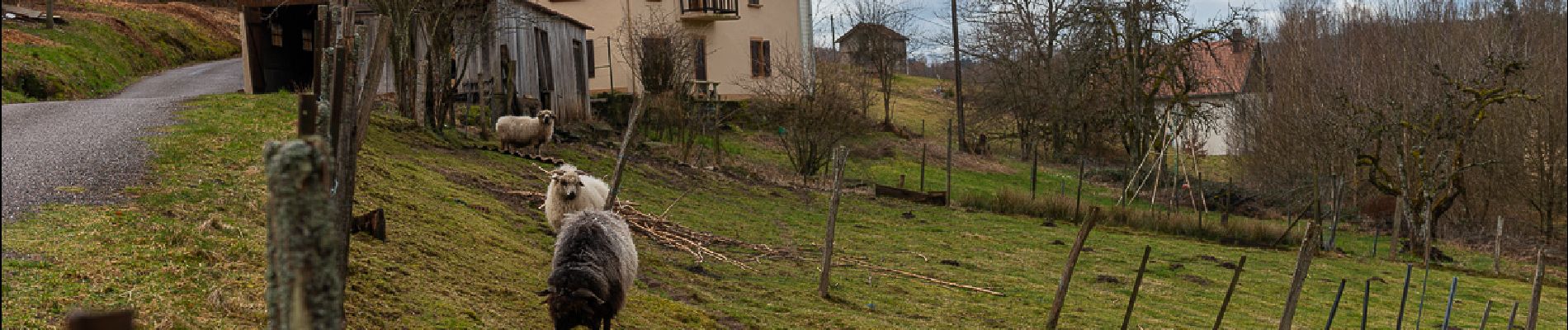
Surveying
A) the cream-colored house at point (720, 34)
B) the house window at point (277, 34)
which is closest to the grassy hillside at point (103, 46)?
the house window at point (277, 34)

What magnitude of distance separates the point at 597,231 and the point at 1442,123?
1101 inches

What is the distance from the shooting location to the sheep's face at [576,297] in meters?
8.66

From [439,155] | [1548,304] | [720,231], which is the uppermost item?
[439,155]

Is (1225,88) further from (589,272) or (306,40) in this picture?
(589,272)

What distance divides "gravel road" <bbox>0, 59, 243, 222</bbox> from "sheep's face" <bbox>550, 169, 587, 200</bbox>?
164 inches

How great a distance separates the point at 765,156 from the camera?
36.0 meters

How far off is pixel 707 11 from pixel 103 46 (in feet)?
64.1

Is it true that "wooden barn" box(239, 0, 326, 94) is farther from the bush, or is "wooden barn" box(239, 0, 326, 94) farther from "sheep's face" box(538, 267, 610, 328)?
"sheep's face" box(538, 267, 610, 328)

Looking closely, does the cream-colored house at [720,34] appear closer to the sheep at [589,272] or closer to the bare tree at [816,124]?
the bare tree at [816,124]

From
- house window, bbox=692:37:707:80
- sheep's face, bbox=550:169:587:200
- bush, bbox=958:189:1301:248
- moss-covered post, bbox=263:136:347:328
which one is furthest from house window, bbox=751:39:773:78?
moss-covered post, bbox=263:136:347:328

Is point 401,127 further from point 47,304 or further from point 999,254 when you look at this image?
point 47,304

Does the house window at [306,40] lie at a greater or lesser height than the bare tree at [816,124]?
greater

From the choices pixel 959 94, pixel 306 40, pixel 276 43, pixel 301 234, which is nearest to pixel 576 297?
pixel 301 234

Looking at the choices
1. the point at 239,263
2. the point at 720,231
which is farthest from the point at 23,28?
the point at 239,263
